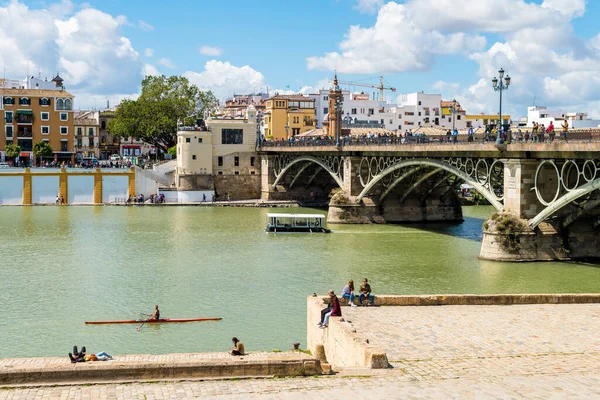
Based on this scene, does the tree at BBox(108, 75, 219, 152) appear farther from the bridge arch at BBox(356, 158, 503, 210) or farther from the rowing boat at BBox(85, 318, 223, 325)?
the rowing boat at BBox(85, 318, 223, 325)

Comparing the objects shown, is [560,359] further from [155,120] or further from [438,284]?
[155,120]

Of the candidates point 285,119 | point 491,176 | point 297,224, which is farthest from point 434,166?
point 285,119

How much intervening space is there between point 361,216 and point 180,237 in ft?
47.1

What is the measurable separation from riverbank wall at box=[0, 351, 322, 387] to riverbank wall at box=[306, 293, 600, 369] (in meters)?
1.10

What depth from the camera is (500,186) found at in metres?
48.5

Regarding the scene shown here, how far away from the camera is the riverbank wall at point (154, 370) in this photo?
1538 centimetres

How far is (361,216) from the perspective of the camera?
5978 cm

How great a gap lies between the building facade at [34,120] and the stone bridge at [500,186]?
5083 cm

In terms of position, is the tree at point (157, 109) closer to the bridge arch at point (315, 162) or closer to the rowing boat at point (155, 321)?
the bridge arch at point (315, 162)

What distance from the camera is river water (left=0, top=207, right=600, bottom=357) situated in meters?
25.8

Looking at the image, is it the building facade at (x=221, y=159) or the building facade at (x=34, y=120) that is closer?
the building facade at (x=221, y=159)

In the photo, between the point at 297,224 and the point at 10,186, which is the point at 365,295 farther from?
the point at 10,186

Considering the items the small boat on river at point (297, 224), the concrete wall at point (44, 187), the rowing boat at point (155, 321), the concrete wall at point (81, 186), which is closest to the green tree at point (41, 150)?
the concrete wall at point (44, 187)

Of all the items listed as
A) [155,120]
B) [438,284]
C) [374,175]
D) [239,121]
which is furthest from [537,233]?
[155,120]
